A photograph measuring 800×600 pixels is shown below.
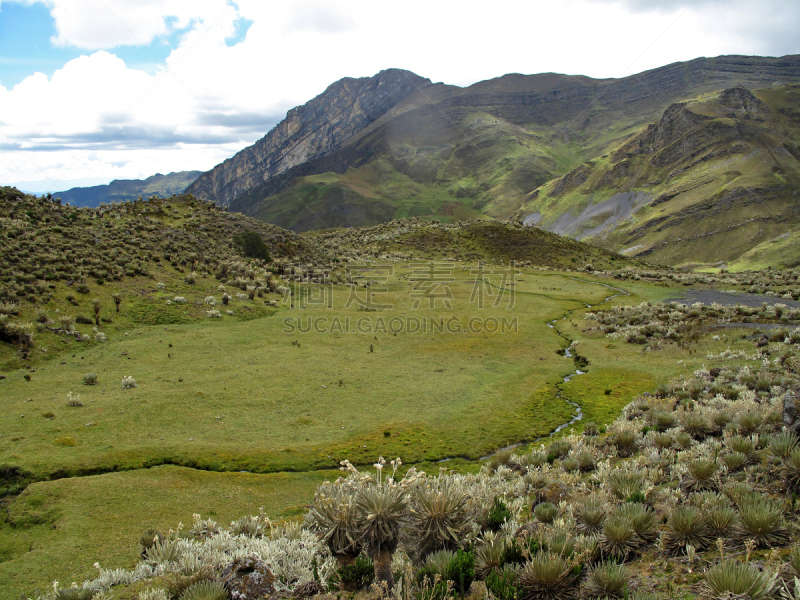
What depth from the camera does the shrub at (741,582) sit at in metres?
4.75

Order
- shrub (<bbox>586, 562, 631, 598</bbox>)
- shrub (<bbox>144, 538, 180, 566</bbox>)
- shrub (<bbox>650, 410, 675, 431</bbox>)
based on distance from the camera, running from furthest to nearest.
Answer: shrub (<bbox>650, 410, 675, 431</bbox>) → shrub (<bbox>144, 538, 180, 566</bbox>) → shrub (<bbox>586, 562, 631, 598</bbox>)

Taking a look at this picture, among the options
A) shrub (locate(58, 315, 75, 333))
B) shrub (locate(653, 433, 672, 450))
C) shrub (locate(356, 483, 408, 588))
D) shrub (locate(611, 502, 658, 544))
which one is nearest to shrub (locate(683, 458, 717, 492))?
shrub (locate(611, 502, 658, 544))

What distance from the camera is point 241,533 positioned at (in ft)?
27.6

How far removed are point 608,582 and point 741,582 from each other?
141 centimetres

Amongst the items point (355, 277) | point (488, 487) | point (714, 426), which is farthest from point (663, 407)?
point (355, 277)

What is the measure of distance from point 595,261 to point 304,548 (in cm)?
7438

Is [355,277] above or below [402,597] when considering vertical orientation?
above

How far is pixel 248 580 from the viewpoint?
6.15 m

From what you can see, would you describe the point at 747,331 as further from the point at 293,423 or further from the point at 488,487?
the point at 293,423

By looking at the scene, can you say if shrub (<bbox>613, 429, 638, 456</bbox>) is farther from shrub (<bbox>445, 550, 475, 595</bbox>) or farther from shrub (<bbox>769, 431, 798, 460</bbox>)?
shrub (<bbox>445, 550, 475, 595</bbox>)

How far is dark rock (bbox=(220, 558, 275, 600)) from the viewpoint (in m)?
6.05

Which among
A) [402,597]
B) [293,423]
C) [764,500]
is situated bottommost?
[293,423]

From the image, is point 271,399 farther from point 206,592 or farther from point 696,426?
point 696,426

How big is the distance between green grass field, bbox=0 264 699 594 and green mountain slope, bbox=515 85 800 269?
3867 inches
